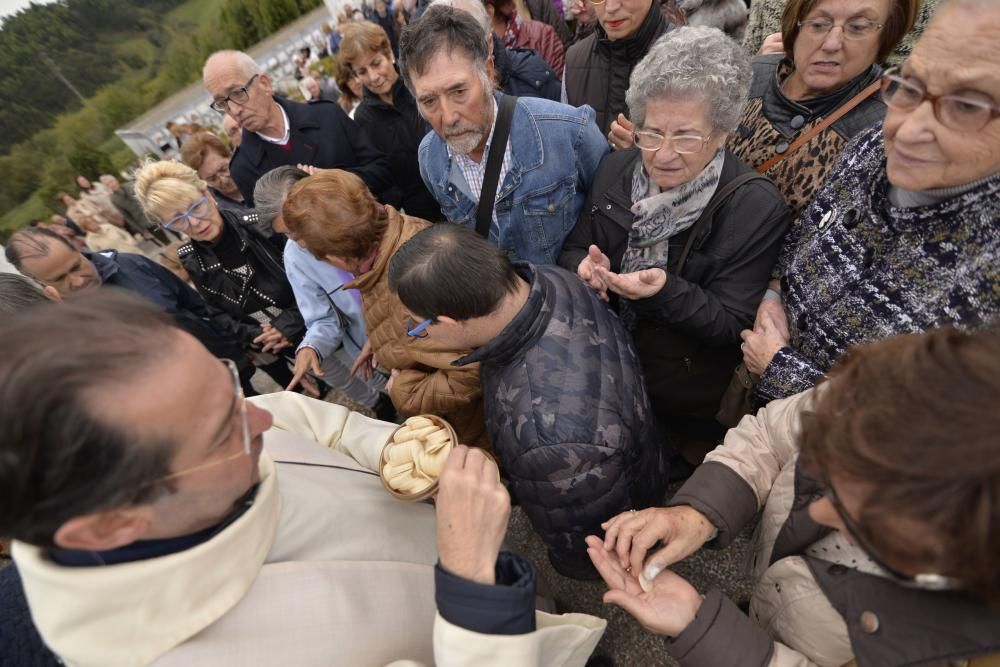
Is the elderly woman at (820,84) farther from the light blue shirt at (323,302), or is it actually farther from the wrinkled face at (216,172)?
the wrinkled face at (216,172)

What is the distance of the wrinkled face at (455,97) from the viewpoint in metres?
2.34

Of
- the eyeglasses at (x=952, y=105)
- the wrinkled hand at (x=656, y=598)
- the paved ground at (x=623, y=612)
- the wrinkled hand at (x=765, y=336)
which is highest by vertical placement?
the eyeglasses at (x=952, y=105)

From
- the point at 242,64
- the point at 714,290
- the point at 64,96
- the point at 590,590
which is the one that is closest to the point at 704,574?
the point at 590,590

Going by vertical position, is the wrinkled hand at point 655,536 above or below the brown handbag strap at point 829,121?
below

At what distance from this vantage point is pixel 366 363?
10.2ft

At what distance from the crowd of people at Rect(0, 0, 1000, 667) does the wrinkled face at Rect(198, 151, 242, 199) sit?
6.42 ft

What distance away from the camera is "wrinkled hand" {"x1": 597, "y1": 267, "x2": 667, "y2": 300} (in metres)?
1.86

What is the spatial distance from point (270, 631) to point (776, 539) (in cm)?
137

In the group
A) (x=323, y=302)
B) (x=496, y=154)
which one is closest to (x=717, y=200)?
(x=496, y=154)

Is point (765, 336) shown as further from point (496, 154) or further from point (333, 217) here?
point (333, 217)

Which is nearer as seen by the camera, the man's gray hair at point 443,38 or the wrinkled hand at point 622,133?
the man's gray hair at point 443,38

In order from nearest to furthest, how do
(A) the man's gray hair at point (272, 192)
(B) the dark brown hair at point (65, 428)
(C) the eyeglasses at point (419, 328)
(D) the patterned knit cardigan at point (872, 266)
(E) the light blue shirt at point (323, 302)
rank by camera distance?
(B) the dark brown hair at point (65, 428) → (D) the patterned knit cardigan at point (872, 266) → (C) the eyeglasses at point (419, 328) → (E) the light blue shirt at point (323, 302) → (A) the man's gray hair at point (272, 192)

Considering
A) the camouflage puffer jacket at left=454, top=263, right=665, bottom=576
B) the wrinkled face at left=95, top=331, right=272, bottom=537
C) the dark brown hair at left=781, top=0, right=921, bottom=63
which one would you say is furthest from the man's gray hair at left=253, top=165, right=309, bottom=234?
the dark brown hair at left=781, top=0, right=921, bottom=63

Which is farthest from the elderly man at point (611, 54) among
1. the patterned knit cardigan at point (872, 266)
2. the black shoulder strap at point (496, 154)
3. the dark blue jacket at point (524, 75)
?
the patterned knit cardigan at point (872, 266)
